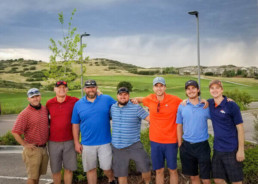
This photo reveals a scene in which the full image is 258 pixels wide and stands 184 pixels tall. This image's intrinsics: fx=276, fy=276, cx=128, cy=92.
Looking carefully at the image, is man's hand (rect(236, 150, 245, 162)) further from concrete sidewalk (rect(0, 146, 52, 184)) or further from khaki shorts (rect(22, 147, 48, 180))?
concrete sidewalk (rect(0, 146, 52, 184))

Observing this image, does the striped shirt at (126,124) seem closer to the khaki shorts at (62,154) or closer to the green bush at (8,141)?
the khaki shorts at (62,154)

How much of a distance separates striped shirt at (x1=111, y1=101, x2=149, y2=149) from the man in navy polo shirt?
1394mm

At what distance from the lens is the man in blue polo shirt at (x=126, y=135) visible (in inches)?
204

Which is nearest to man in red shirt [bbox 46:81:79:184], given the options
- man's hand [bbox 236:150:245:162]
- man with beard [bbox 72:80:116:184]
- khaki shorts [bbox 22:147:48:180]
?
man with beard [bbox 72:80:116:184]

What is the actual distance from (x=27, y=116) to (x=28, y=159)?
2.74 feet

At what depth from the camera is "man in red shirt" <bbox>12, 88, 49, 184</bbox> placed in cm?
520

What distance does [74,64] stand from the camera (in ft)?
37.2

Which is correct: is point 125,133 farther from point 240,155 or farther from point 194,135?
point 240,155

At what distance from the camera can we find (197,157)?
15.9 feet

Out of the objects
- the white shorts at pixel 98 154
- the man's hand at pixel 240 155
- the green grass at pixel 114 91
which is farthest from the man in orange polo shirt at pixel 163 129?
the green grass at pixel 114 91

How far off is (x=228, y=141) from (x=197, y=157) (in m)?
0.62

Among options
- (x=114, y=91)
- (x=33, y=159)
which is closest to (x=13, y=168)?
(x=33, y=159)

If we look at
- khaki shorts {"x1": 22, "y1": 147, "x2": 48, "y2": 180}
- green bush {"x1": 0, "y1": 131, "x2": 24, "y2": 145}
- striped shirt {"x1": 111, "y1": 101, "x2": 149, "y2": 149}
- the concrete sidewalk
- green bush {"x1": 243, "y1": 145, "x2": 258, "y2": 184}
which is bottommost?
the concrete sidewalk

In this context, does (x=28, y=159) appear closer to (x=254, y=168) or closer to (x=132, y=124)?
(x=132, y=124)
